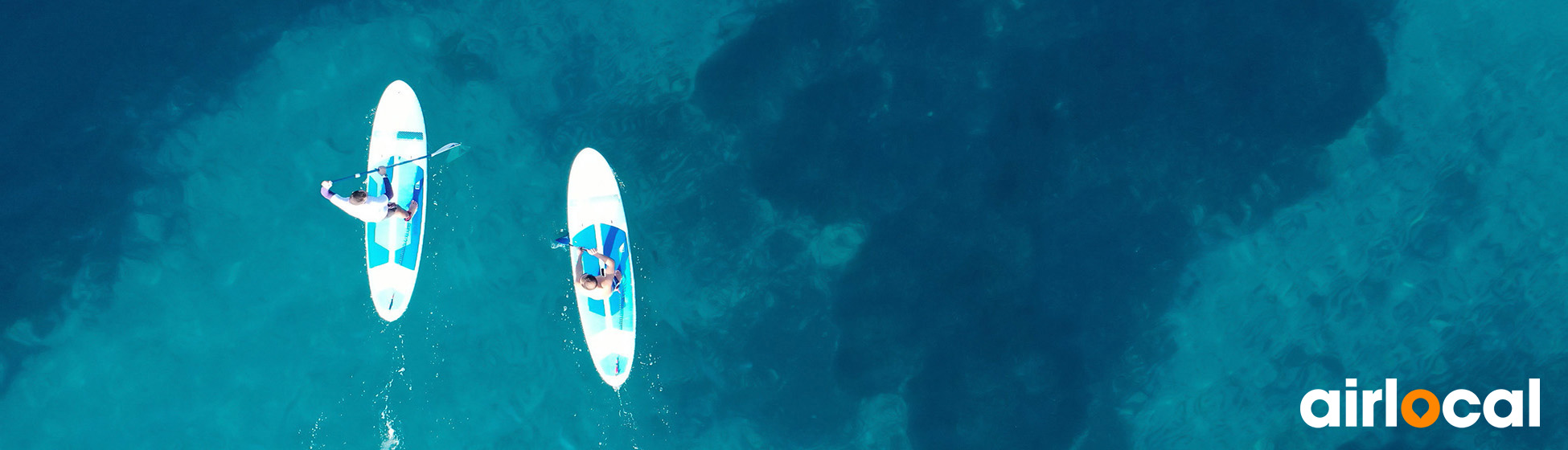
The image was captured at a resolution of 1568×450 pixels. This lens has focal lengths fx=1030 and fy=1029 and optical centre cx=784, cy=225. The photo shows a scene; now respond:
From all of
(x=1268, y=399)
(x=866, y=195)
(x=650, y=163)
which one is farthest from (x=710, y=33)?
(x=1268, y=399)

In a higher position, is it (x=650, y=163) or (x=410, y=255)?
(x=410, y=255)

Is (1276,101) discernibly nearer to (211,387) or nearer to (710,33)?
(710,33)

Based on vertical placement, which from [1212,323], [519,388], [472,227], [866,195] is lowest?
[1212,323]

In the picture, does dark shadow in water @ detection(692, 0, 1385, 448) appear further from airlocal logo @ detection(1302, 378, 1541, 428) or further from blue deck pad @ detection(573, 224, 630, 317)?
airlocal logo @ detection(1302, 378, 1541, 428)

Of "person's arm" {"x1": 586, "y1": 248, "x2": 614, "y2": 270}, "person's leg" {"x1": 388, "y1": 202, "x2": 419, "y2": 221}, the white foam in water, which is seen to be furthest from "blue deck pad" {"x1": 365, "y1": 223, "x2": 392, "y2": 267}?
the white foam in water

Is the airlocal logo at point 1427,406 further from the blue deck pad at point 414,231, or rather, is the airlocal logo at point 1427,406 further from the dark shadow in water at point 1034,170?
the blue deck pad at point 414,231

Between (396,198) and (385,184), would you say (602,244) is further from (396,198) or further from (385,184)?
(385,184)
